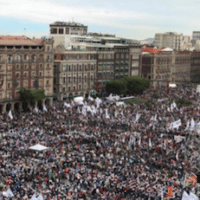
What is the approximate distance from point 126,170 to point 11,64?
49.5 meters

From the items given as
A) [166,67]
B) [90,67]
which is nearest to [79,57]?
[90,67]

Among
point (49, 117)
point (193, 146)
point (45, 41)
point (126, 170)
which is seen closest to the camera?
point (126, 170)

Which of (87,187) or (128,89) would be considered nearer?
(87,187)

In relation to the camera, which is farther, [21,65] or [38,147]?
[21,65]

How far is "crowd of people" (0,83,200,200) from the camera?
35.9 meters

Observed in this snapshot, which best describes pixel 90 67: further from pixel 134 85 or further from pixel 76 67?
pixel 134 85

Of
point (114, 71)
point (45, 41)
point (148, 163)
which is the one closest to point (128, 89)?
point (114, 71)

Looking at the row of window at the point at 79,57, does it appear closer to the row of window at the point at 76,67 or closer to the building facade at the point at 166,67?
the row of window at the point at 76,67

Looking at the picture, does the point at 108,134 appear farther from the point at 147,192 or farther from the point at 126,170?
the point at 147,192

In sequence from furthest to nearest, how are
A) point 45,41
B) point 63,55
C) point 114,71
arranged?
point 114,71
point 63,55
point 45,41

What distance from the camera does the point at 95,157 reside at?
44562 millimetres

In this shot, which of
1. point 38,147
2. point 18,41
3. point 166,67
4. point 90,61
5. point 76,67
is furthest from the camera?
point 166,67

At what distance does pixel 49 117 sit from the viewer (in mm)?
66875

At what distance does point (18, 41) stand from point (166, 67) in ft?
255
